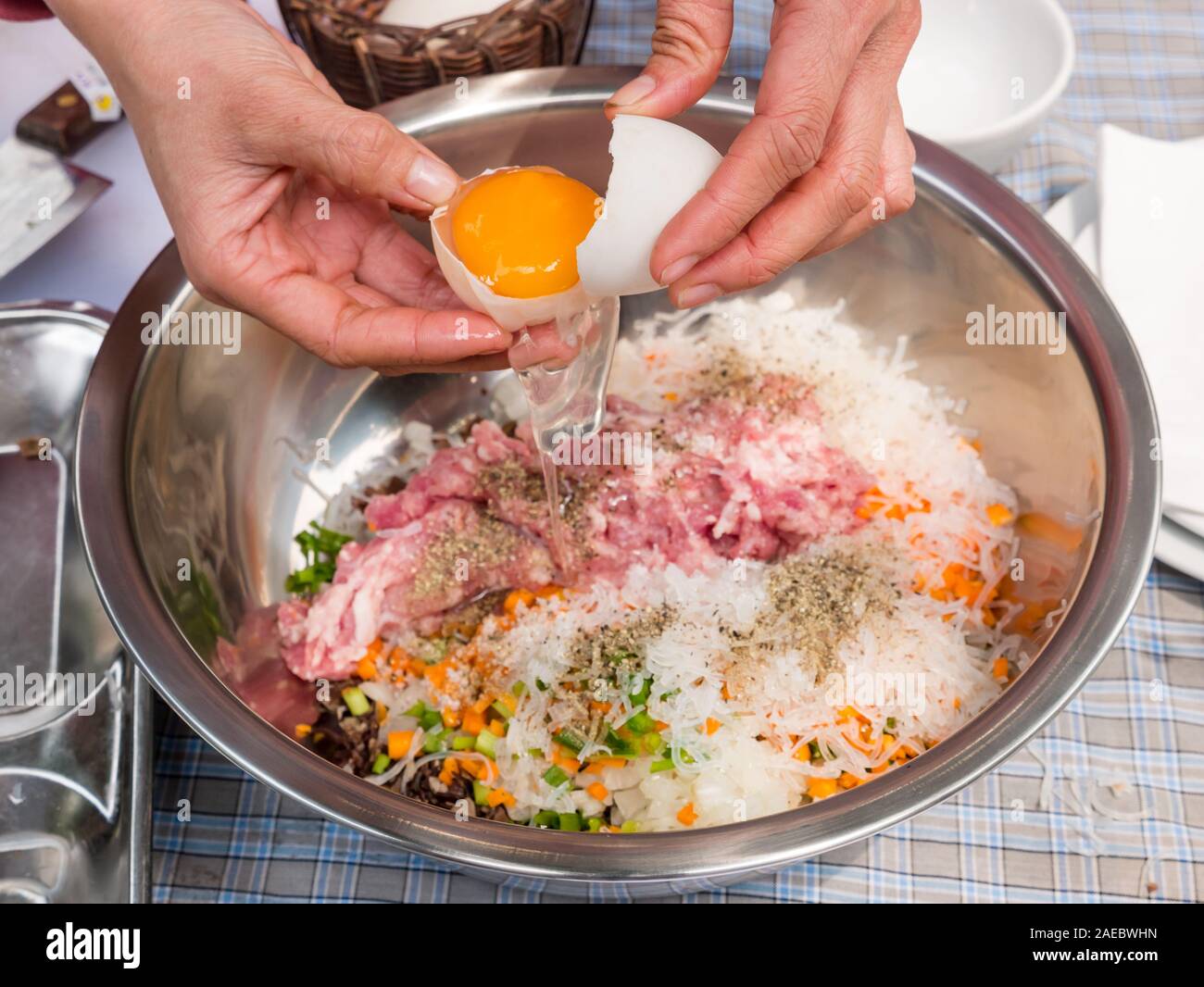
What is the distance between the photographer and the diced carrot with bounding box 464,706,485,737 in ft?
6.91

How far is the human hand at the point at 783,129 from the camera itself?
61.3 inches

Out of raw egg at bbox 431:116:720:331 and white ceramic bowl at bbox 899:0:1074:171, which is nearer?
raw egg at bbox 431:116:720:331

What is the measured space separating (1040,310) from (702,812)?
1392 mm

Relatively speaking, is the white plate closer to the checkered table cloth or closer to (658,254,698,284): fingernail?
the checkered table cloth

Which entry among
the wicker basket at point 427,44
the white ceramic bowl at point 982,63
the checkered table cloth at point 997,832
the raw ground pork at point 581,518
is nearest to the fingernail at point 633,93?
the raw ground pork at point 581,518

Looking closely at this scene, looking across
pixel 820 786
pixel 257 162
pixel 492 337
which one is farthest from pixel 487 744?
pixel 257 162

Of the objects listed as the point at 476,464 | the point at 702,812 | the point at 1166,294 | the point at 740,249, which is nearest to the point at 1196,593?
the point at 1166,294

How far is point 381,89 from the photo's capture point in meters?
2.79

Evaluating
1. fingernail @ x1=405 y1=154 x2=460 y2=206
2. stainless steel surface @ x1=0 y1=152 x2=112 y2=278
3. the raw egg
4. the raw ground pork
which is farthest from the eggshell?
stainless steel surface @ x1=0 y1=152 x2=112 y2=278

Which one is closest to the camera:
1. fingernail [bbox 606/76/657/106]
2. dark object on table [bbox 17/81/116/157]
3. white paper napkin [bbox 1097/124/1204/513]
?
fingernail [bbox 606/76/657/106]

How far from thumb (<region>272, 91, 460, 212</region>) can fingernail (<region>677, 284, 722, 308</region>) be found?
1.72 ft

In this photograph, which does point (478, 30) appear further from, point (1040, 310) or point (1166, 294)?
point (1166, 294)

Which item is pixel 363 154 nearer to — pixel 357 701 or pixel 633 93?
pixel 633 93

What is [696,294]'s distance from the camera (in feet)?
5.56
